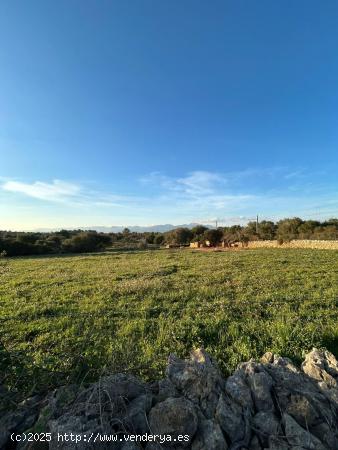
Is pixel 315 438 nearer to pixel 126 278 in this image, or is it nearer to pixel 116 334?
pixel 116 334

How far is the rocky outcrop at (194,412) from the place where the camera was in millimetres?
2219

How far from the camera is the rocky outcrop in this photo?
2.22m

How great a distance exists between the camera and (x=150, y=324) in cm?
627

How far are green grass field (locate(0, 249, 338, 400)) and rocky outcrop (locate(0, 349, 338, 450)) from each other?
57cm

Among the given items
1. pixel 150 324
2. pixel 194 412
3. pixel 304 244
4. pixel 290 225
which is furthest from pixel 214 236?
pixel 194 412

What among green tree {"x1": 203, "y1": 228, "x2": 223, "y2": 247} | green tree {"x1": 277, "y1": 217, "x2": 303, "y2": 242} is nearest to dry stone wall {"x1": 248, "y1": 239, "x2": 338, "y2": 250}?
green tree {"x1": 203, "y1": 228, "x2": 223, "y2": 247}

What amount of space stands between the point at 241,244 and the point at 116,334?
4288 centimetres

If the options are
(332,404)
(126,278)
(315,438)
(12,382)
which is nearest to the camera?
(315,438)

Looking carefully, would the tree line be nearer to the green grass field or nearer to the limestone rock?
the green grass field

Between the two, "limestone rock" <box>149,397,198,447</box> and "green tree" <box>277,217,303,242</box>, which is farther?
"green tree" <box>277,217,303,242</box>

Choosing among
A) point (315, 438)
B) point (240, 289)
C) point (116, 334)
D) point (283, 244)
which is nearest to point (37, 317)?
point (116, 334)

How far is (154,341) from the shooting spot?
5254 millimetres

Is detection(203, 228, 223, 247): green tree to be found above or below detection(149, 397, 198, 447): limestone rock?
above

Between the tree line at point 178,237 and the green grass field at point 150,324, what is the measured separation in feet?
101
